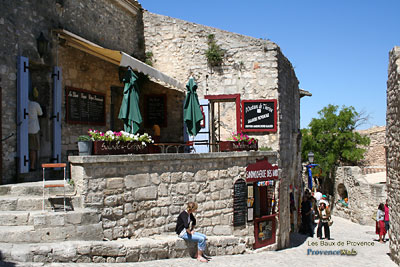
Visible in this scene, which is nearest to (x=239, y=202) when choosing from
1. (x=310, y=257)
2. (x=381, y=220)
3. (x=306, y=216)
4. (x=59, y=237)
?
(x=310, y=257)

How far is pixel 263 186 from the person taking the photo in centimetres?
1085

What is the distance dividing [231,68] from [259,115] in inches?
67.3

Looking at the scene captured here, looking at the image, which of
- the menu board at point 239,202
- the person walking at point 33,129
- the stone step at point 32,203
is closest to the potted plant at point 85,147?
the stone step at point 32,203

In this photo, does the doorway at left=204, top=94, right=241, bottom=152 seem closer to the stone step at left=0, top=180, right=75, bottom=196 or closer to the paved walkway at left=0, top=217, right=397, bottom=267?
the paved walkway at left=0, top=217, right=397, bottom=267

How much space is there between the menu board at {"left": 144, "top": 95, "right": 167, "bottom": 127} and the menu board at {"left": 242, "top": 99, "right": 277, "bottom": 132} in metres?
2.66

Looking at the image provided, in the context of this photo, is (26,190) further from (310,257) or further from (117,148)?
(310,257)

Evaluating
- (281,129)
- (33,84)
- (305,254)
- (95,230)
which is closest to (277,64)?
(281,129)

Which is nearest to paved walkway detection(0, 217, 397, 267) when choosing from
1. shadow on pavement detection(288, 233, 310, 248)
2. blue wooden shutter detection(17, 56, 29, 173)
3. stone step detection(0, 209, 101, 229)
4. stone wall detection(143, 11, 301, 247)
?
shadow on pavement detection(288, 233, 310, 248)

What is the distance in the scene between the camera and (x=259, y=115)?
12.0 meters

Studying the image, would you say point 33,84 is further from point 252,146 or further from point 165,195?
point 252,146

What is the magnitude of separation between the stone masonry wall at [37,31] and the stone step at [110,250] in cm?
294

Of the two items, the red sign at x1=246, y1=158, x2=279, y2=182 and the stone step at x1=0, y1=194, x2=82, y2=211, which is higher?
the red sign at x1=246, y1=158, x2=279, y2=182

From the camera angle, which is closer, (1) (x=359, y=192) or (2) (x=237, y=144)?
(2) (x=237, y=144)

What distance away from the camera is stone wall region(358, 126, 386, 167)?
27580 mm
